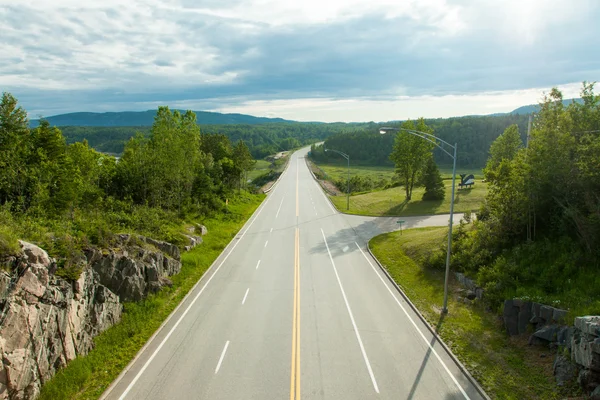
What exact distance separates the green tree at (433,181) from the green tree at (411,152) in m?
0.99

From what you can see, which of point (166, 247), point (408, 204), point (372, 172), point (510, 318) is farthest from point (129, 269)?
point (372, 172)

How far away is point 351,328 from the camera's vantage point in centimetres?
1888

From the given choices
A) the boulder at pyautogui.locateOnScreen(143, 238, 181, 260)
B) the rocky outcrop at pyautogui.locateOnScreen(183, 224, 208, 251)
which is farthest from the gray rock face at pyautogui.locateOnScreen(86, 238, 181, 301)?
the rocky outcrop at pyautogui.locateOnScreen(183, 224, 208, 251)

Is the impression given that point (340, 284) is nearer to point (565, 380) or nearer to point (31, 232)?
point (565, 380)

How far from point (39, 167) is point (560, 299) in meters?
33.5

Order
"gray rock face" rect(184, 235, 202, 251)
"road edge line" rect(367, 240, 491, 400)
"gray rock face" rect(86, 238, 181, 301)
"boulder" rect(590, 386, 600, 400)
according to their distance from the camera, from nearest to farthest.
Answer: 1. "boulder" rect(590, 386, 600, 400)
2. "road edge line" rect(367, 240, 491, 400)
3. "gray rock face" rect(86, 238, 181, 301)
4. "gray rock face" rect(184, 235, 202, 251)

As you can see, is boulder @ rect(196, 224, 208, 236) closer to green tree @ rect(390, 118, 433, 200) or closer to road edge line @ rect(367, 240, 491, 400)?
road edge line @ rect(367, 240, 491, 400)

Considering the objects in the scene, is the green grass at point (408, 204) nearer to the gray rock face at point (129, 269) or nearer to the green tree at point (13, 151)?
the gray rock face at point (129, 269)

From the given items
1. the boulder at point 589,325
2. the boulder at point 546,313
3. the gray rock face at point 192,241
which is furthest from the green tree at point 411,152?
the boulder at point 589,325

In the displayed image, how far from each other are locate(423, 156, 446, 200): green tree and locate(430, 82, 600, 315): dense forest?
27586 millimetres

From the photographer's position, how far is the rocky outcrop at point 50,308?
13164mm

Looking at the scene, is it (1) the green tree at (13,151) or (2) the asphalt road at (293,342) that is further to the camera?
(1) the green tree at (13,151)

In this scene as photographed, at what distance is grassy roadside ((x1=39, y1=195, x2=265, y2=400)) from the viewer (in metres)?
14.1

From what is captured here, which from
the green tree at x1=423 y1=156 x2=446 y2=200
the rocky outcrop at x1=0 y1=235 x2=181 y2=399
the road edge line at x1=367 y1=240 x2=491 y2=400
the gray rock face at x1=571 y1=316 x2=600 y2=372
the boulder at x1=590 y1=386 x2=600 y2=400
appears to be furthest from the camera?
the green tree at x1=423 y1=156 x2=446 y2=200
